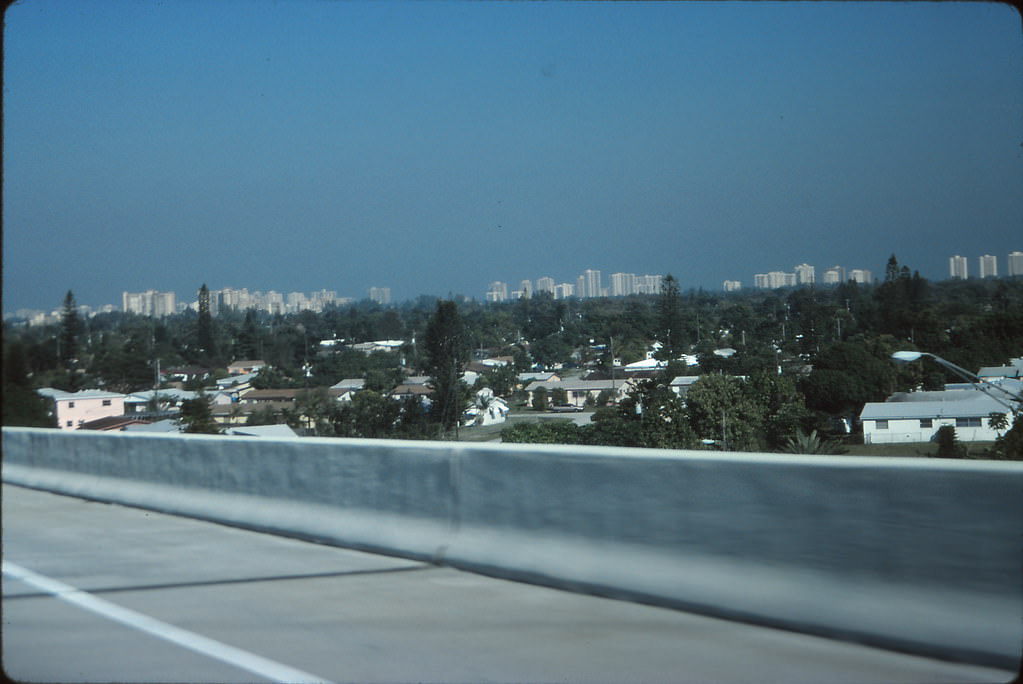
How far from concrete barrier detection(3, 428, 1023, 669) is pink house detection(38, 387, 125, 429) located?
155 cm

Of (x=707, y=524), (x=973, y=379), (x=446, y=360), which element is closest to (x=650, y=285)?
(x=446, y=360)

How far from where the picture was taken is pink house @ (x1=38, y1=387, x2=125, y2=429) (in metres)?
6.52

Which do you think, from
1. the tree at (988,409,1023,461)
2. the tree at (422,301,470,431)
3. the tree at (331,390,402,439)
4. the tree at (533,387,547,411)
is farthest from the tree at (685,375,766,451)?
the tree at (331,390,402,439)

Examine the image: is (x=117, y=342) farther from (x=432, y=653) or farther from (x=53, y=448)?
(x=53, y=448)

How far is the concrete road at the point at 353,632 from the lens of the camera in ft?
16.7

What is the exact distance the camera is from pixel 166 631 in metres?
5.97

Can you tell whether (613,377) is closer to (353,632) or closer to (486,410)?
(486,410)

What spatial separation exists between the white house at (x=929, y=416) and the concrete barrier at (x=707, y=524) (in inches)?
108

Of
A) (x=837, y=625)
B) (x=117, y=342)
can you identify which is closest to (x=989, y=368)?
(x=837, y=625)

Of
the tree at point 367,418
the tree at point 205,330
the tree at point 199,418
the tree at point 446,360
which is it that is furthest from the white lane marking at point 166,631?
the tree at point 446,360

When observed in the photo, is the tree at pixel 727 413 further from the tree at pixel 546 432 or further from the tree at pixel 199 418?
the tree at pixel 199 418

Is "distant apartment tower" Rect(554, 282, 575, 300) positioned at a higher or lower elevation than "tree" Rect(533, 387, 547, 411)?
higher

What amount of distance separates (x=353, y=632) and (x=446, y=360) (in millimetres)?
8304

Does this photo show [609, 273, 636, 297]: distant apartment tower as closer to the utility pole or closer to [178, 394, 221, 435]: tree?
the utility pole
